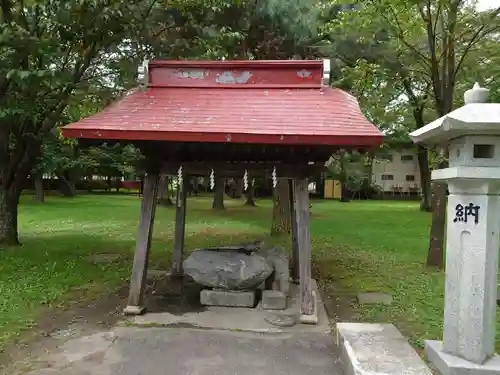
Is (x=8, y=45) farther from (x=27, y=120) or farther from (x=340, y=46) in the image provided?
(x=340, y=46)

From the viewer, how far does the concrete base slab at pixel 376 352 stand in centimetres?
440

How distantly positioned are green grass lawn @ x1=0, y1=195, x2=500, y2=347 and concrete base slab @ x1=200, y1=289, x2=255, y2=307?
1.90 metres

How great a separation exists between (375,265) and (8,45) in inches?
350

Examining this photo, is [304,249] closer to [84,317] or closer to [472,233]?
[472,233]

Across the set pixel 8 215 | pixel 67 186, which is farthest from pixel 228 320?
pixel 67 186

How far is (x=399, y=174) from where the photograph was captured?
46000 mm

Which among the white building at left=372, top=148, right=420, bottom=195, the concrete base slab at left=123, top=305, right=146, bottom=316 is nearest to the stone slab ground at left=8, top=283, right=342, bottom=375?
the concrete base slab at left=123, top=305, right=146, bottom=316

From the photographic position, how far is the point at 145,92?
7430mm

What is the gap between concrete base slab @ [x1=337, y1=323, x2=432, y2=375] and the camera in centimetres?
440

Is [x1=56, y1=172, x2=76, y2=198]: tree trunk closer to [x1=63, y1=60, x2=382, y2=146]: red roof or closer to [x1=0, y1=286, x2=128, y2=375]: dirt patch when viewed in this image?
[x1=0, y1=286, x2=128, y2=375]: dirt patch

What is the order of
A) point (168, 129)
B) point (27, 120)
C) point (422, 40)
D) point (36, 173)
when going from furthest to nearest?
point (36, 173)
point (422, 40)
point (27, 120)
point (168, 129)

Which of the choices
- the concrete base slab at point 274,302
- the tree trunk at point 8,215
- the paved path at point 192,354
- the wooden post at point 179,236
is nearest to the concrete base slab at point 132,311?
the paved path at point 192,354

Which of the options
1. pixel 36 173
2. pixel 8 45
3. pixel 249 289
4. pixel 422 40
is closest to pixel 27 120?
pixel 8 45

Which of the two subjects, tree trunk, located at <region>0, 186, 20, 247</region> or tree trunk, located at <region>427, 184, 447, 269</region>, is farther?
tree trunk, located at <region>0, 186, 20, 247</region>
